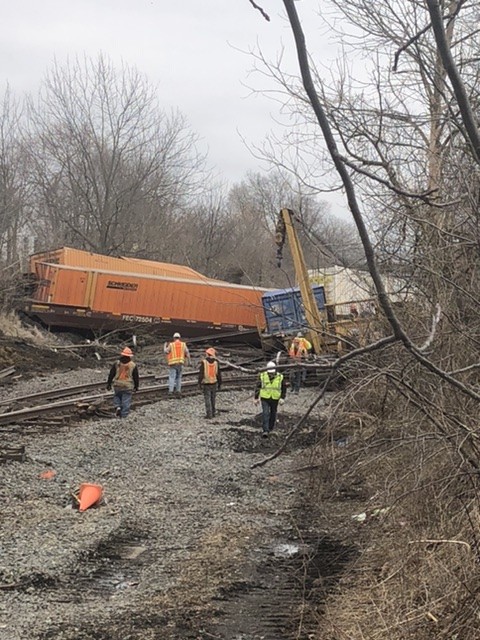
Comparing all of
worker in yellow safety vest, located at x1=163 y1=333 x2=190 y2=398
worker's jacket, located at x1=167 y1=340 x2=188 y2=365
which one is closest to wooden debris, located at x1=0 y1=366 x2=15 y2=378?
worker in yellow safety vest, located at x1=163 y1=333 x2=190 y2=398

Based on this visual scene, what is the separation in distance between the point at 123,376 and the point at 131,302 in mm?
13860

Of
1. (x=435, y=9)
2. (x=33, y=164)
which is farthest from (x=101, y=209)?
(x=435, y=9)

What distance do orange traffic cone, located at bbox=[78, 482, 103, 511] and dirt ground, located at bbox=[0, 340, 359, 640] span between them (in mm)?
129

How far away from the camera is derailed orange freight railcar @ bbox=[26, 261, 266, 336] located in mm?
29203

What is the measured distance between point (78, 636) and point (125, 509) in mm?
4110

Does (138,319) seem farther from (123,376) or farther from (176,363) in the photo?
(123,376)

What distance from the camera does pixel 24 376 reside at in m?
23.1

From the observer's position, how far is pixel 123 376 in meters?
16.9

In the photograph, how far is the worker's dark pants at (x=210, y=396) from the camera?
17.9 meters

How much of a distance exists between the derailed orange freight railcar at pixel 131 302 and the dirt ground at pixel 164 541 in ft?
46.8

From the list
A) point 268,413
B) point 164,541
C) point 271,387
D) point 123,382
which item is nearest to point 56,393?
point 123,382

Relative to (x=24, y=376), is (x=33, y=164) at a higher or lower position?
higher

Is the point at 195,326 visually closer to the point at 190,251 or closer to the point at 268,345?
the point at 268,345

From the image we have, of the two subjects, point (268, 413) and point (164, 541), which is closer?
point (164, 541)
